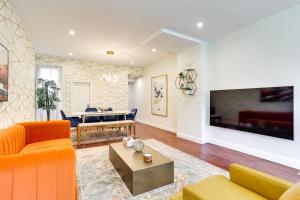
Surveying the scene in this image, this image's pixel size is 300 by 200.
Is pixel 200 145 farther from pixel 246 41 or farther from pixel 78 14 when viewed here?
pixel 78 14

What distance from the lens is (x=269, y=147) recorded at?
3318 mm

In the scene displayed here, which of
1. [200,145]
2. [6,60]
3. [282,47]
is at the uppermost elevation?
[282,47]

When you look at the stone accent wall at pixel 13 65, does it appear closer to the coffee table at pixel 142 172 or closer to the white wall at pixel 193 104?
the coffee table at pixel 142 172

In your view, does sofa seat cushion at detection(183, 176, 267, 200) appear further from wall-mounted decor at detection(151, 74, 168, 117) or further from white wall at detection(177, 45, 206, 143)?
wall-mounted decor at detection(151, 74, 168, 117)

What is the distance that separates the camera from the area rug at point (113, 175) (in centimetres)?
208

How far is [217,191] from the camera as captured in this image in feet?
4.51

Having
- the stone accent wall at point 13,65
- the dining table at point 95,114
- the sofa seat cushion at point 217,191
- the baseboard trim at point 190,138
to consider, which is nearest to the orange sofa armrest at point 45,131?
the stone accent wall at point 13,65

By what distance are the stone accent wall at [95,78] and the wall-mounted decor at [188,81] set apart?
3530mm

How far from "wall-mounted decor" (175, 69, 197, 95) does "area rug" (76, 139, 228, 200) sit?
1.99 metres

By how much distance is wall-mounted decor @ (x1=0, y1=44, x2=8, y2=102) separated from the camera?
91.8 inches

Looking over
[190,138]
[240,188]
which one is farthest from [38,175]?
[190,138]

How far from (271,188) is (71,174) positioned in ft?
5.74

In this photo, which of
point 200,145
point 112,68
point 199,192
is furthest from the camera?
point 112,68

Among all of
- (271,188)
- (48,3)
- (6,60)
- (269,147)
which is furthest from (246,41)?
(6,60)
